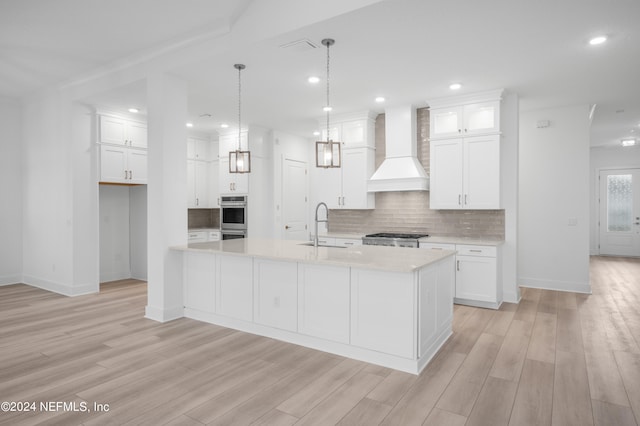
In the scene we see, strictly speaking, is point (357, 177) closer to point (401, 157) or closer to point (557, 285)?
point (401, 157)

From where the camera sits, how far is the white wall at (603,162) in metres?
9.75

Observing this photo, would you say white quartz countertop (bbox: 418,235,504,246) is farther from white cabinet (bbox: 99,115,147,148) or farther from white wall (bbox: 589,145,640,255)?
white wall (bbox: 589,145,640,255)

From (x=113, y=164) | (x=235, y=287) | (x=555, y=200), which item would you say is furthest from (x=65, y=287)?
(x=555, y=200)

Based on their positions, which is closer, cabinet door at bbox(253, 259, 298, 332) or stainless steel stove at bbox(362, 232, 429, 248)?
cabinet door at bbox(253, 259, 298, 332)

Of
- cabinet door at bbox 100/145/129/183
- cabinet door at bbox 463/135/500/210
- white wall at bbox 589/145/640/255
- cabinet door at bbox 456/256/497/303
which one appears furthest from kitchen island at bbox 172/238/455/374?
white wall at bbox 589/145/640/255

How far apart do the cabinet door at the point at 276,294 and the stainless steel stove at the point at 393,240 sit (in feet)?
7.17

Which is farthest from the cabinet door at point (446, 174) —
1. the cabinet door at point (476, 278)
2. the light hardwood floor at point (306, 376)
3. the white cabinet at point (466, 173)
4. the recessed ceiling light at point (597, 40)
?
the recessed ceiling light at point (597, 40)

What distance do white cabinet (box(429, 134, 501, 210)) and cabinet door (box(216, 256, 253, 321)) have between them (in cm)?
306

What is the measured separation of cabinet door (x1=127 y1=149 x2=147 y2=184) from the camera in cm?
644

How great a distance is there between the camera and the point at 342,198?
650cm

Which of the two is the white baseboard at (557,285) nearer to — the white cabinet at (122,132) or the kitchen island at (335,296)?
the kitchen island at (335,296)

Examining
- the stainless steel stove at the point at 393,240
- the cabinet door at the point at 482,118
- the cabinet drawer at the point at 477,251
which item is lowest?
the cabinet drawer at the point at 477,251

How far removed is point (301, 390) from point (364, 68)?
3.38 m

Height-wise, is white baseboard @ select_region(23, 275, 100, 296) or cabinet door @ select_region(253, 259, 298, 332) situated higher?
cabinet door @ select_region(253, 259, 298, 332)
